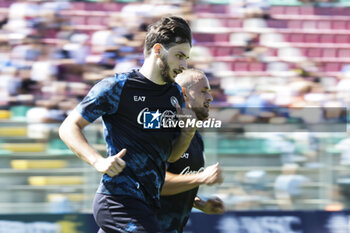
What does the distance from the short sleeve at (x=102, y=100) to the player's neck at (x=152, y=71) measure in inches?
5.7

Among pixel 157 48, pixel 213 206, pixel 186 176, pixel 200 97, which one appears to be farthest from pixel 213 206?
pixel 157 48

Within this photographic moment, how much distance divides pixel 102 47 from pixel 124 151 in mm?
5011

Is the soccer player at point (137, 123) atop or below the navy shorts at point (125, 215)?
atop

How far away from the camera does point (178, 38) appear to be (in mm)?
2881

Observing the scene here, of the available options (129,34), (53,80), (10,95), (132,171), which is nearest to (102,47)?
(129,34)

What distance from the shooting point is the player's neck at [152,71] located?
2930mm

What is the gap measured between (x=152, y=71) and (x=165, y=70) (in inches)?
3.2

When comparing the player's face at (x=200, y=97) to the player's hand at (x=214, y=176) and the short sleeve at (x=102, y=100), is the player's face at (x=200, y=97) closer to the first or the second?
the player's hand at (x=214, y=176)

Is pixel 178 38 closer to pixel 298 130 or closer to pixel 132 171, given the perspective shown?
pixel 132 171

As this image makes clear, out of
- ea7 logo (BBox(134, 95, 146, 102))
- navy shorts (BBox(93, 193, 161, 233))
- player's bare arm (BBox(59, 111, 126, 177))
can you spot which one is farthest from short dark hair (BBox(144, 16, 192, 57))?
navy shorts (BBox(93, 193, 161, 233))

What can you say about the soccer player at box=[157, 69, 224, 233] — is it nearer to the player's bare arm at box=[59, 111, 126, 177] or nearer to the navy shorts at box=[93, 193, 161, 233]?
the navy shorts at box=[93, 193, 161, 233]

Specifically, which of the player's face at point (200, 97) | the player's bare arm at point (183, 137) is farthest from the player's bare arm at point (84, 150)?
the player's face at point (200, 97)

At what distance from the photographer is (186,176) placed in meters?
3.38

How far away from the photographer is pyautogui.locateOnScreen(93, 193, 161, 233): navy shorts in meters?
2.84
